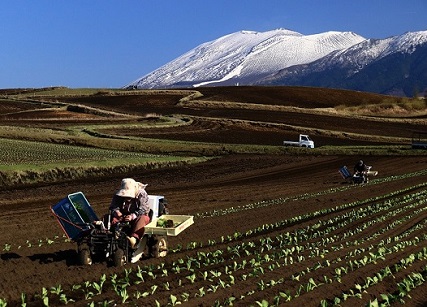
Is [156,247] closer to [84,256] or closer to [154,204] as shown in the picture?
[154,204]

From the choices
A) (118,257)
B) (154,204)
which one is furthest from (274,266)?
(154,204)

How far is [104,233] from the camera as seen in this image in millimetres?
13453

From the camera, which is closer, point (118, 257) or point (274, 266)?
point (118, 257)

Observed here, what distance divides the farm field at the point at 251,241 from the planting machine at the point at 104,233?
0.98 ft

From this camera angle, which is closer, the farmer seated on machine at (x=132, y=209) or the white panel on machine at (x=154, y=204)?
the farmer seated on machine at (x=132, y=209)

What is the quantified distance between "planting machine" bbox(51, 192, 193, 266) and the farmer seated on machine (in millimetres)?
155

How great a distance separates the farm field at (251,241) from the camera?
11.4 meters

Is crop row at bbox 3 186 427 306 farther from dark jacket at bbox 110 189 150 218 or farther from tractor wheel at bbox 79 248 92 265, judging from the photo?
dark jacket at bbox 110 189 150 218

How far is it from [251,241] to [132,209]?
Answer: 4.23 meters

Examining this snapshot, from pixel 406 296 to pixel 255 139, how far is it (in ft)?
176

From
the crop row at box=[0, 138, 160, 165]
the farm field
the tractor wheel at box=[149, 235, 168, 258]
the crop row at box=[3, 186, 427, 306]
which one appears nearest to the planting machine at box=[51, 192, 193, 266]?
the tractor wheel at box=[149, 235, 168, 258]

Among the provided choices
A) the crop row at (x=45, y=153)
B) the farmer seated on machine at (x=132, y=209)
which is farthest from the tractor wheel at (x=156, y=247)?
the crop row at (x=45, y=153)

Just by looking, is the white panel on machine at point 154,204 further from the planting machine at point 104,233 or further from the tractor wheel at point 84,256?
the tractor wheel at point 84,256

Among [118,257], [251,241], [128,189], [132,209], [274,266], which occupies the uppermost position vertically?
[128,189]
